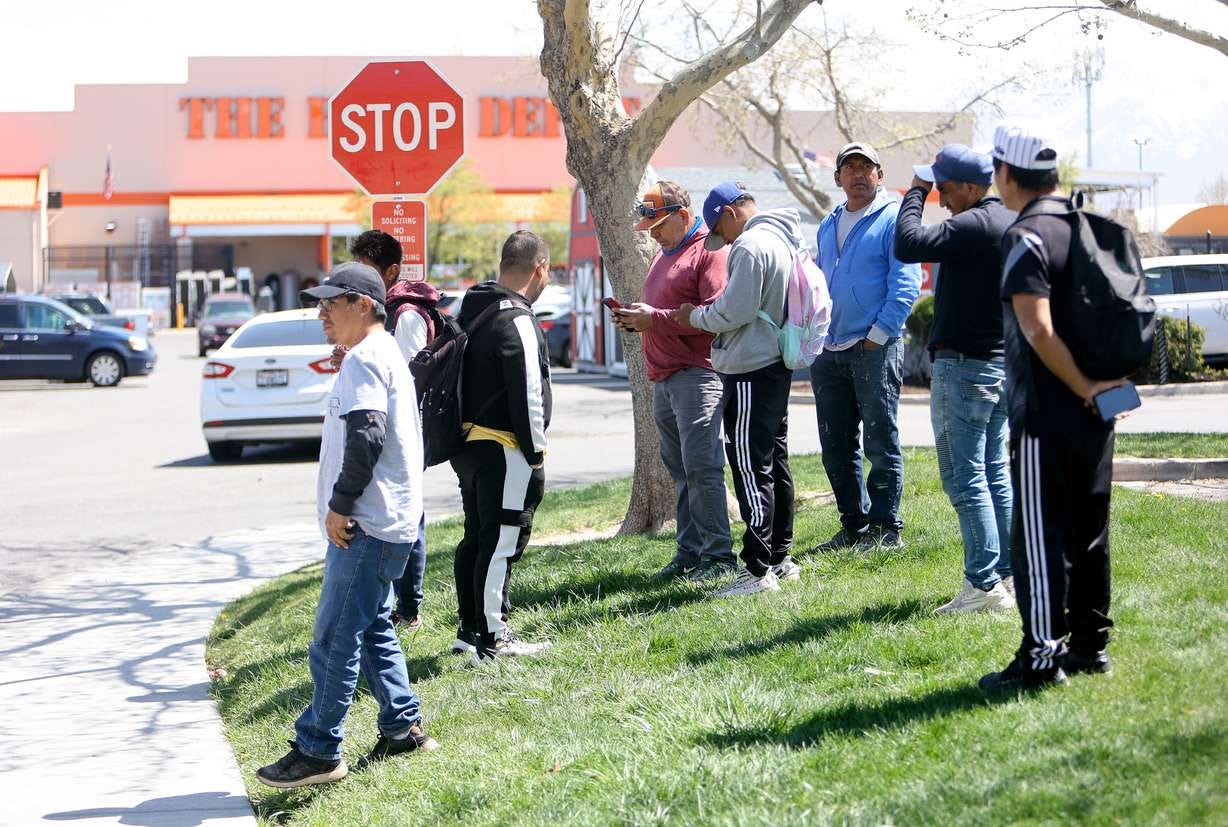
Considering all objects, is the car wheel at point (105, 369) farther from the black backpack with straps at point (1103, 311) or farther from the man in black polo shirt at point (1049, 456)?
the black backpack with straps at point (1103, 311)

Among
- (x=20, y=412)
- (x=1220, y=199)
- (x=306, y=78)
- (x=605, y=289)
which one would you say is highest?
(x=306, y=78)

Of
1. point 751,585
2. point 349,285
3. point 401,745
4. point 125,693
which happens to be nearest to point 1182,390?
point 751,585

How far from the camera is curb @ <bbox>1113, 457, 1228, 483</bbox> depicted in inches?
407

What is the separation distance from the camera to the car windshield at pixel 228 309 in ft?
150

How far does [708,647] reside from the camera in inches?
237

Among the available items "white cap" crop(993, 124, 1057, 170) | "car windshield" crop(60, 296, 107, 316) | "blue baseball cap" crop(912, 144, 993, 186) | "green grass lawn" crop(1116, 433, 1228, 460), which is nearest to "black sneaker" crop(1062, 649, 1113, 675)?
"white cap" crop(993, 124, 1057, 170)

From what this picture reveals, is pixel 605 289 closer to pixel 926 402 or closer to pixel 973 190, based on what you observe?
pixel 926 402

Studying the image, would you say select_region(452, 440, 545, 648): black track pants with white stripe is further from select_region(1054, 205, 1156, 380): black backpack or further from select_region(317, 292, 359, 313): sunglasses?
select_region(1054, 205, 1156, 380): black backpack

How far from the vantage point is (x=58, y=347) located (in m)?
30.8

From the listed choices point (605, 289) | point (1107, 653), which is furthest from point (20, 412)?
point (1107, 653)

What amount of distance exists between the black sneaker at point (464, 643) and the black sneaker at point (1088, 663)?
285 cm

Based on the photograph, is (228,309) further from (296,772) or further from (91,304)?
(296,772)

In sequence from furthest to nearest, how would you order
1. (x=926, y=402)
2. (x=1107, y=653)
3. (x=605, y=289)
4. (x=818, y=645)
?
(x=605, y=289) < (x=926, y=402) < (x=818, y=645) < (x=1107, y=653)

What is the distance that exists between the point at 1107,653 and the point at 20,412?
914 inches
